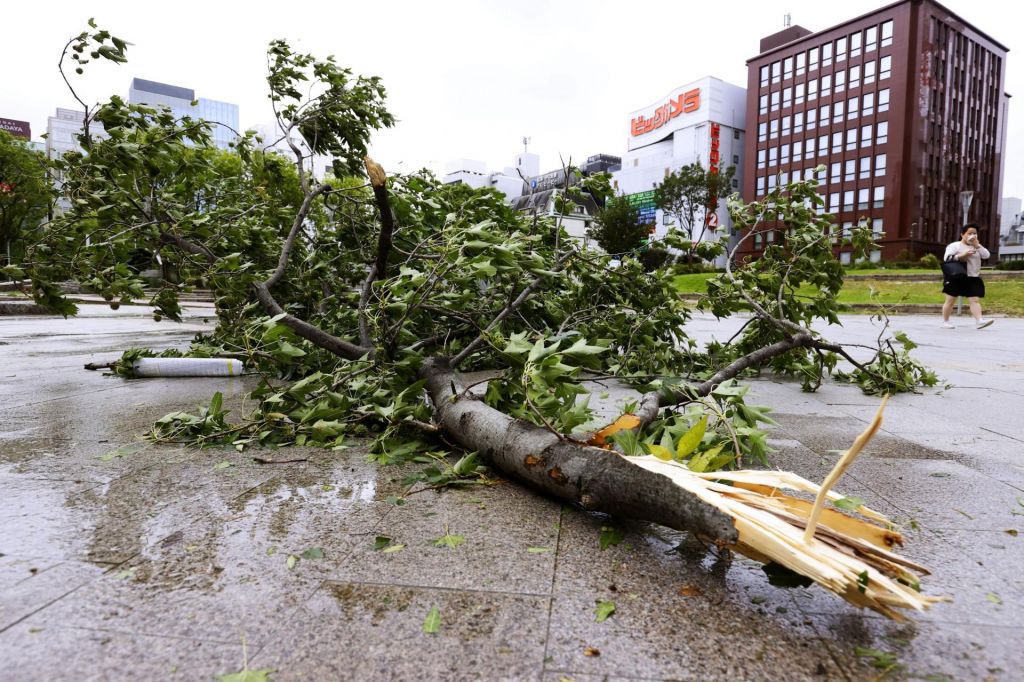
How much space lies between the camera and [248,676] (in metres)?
1.06

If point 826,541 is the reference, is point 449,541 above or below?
below

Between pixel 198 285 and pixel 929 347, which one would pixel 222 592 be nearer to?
pixel 198 285

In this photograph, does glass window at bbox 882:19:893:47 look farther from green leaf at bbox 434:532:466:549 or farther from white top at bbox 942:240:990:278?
green leaf at bbox 434:532:466:549

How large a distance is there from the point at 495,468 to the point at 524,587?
87 centimetres

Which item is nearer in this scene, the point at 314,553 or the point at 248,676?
the point at 248,676

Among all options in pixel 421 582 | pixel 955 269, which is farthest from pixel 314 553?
pixel 955 269

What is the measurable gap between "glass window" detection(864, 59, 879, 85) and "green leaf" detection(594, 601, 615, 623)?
2945 inches

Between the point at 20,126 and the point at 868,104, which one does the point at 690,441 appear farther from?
the point at 20,126

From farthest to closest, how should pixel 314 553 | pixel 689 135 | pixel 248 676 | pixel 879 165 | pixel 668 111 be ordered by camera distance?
pixel 668 111, pixel 689 135, pixel 879 165, pixel 314 553, pixel 248 676

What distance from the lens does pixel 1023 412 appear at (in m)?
3.54

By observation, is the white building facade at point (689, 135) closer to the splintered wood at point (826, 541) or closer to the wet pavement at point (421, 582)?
the wet pavement at point (421, 582)

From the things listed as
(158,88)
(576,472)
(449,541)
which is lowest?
(449,541)

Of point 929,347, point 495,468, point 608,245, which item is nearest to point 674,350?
point 495,468

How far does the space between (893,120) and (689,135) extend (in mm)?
24283
